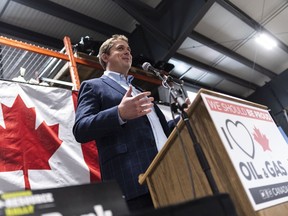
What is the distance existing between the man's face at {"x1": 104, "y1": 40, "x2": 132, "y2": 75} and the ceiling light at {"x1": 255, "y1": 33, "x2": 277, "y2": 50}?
174 inches

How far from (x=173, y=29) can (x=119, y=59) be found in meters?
2.57

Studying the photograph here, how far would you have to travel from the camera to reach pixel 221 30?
5.17 m

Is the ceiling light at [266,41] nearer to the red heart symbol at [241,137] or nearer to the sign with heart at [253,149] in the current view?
the sign with heart at [253,149]

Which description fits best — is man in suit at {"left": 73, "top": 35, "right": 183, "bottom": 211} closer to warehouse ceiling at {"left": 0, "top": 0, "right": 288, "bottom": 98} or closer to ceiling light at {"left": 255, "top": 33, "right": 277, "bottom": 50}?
warehouse ceiling at {"left": 0, "top": 0, "right": 288, "bottom": 98}

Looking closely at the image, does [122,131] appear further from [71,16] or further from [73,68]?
[71,16]

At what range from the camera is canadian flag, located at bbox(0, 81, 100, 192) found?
1968 mm

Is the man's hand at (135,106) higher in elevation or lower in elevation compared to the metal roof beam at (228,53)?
lower

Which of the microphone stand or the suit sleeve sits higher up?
the suit sleeve

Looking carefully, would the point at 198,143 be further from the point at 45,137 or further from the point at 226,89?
the point at 226,89

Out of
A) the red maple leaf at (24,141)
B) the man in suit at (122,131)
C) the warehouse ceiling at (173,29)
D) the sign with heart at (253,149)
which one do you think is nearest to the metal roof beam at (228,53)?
the warehouse ceiling at (173,29)

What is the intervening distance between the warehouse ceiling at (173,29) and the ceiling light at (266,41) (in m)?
0.06

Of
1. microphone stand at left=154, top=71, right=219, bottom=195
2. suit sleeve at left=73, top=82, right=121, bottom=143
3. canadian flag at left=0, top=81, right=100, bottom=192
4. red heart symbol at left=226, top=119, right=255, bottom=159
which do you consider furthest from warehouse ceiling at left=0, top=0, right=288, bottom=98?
red heart symbol at left=226, top=119, right=255, bottom=159

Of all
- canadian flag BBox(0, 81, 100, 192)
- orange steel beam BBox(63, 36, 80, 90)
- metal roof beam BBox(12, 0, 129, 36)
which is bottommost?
canadian flag BBox(0, 81, 100, 192)

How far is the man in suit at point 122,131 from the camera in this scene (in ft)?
3.83
